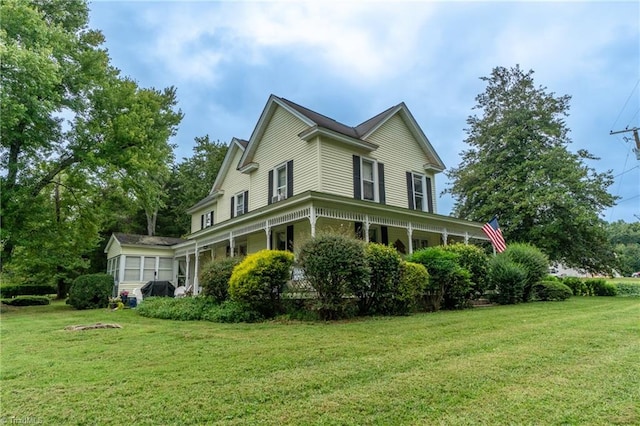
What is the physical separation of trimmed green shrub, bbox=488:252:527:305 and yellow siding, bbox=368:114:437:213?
4.75 m

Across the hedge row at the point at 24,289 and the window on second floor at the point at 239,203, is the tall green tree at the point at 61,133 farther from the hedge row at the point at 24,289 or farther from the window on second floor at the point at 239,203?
the hedge row at the point at 24,289

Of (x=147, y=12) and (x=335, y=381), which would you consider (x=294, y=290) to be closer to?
(x=335, y=381)

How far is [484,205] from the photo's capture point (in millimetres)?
21359

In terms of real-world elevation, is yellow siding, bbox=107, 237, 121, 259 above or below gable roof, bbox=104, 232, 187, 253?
below

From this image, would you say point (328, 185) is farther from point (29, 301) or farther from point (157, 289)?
point (29, 301)

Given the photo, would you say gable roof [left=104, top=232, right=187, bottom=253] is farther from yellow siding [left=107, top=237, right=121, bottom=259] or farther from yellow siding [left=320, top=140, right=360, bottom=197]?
yellow siding [left=320, top=140, right=360, bottom=197]

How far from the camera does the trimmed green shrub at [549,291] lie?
45.1ft

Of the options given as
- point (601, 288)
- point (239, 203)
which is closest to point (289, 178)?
point (239, 203)

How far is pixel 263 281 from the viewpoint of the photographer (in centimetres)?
908

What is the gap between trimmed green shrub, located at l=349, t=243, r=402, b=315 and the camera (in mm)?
9078

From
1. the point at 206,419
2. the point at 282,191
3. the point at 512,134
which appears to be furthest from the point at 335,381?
the point at 512,134

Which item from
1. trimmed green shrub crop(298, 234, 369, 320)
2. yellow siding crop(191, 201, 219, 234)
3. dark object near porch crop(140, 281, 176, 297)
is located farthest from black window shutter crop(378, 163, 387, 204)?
dark object near porch crop(140, 281, 176, 297)

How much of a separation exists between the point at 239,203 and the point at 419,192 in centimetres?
925

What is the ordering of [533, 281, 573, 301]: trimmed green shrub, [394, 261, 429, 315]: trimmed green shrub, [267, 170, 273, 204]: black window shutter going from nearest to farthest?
[394, 261, 429, 315]: trimmed green shrub < [533, 281, 573, 301]: trimmed green shrub < [267, 170, 273, 204]: black window shutter
